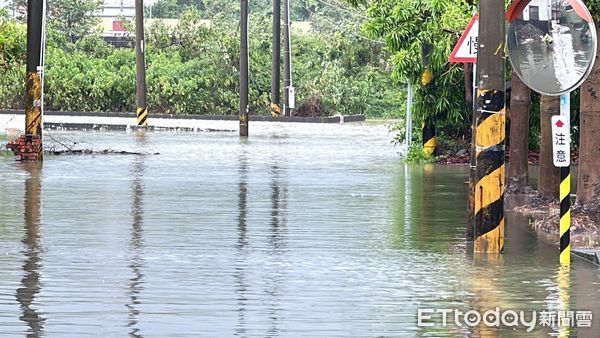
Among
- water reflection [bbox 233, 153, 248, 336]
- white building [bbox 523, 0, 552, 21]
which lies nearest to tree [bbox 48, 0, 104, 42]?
water reflection [bbox 233, 153, 248, 336]

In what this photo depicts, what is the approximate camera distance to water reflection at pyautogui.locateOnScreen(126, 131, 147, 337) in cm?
1200

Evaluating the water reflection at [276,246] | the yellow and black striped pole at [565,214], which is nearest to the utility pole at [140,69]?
the water reflection at [276,246]

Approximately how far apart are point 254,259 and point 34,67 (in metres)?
16.4

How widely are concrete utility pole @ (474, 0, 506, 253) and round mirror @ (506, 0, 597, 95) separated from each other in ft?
1.08

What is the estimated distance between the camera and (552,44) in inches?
629

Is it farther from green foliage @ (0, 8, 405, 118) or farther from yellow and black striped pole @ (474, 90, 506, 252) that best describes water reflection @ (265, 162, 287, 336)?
green foliage @ (0, 8, 405, 118)

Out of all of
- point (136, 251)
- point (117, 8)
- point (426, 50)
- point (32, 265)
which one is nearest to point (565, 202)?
point (136, 251)

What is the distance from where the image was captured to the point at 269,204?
893 inches

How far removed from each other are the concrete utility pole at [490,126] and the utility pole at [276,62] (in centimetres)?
4520

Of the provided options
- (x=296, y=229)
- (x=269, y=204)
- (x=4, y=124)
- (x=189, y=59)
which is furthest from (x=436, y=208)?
(x=189, y=59)

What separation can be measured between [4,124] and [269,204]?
33701 millimetres

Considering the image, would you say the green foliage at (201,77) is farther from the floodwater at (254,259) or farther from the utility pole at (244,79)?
the floodwater at (254,259)

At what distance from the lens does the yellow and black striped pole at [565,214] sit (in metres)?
15.5

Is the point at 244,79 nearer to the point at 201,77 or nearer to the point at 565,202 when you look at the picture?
the point at 201,77
